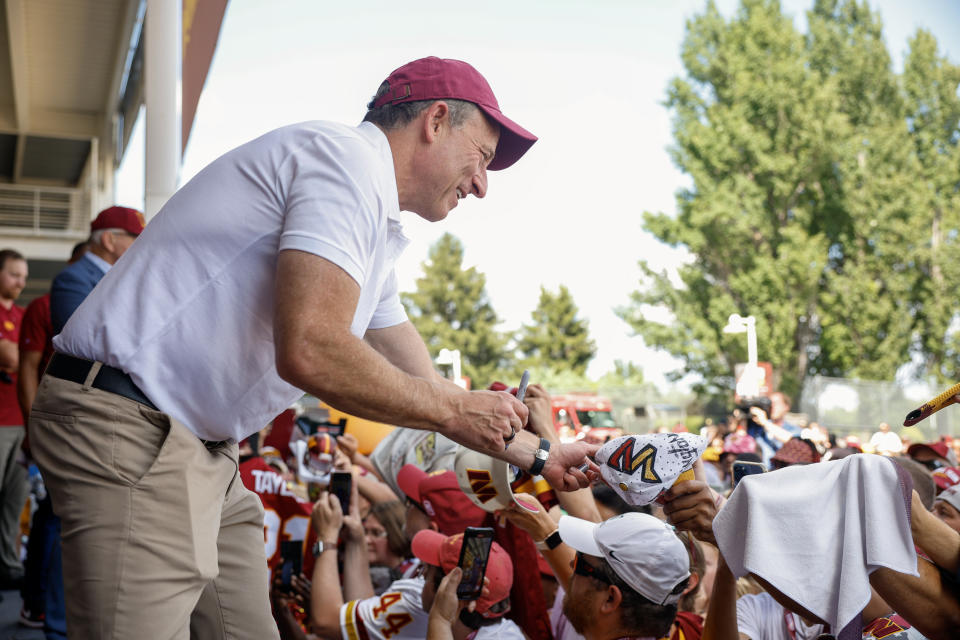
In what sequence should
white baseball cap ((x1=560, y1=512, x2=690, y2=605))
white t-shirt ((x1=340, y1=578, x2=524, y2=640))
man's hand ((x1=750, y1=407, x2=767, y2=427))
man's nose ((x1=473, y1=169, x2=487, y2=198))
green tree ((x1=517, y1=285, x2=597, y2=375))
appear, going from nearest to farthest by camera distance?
1. man's nose ((x1=473, y1=169, x2=487, y2=198))
2. white baseball cap ((x1=560, y1=512, x2=690, y2=605))
3. white t-shirt ((x1=340, y1=578, x2=524, y2=640))
4. man's hand ((x1=750, y1=407, x2=767, y2=427))
5. green tree ((x1=517, y1=285, x2=597, y2=375))

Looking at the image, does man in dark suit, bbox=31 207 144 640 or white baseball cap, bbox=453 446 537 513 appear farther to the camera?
man in dark suit, bbox=31 207 144 640

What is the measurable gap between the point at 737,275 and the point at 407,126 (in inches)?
1232

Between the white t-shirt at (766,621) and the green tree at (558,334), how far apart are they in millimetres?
67058

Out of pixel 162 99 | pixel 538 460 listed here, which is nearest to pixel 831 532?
pixel 538 460

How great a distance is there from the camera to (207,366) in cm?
195

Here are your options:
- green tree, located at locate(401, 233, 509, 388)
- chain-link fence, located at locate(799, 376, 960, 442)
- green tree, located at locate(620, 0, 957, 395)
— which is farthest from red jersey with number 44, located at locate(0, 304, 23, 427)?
green tree, located at locate(401, 233, 509, 388)

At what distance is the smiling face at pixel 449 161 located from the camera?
2205mm

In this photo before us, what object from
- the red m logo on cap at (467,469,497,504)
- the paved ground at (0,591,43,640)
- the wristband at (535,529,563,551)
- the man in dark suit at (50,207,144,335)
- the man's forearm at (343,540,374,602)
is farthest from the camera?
the paved ground at (0,591,43,640)

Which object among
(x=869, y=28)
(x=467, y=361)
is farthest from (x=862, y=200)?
(x=467, y=361)

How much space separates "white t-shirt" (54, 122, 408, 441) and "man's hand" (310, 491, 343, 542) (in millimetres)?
2061

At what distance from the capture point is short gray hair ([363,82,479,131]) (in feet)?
7.24

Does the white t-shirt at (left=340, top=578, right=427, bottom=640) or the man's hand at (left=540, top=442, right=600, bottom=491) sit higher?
the man's hand at (left=540, top=442, right=600, bottom=491)

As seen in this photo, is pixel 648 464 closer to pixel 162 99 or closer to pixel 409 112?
pixel 409 112

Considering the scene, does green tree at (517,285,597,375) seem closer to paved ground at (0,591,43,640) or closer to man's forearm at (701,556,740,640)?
paved ground at (0,591,43,640)
